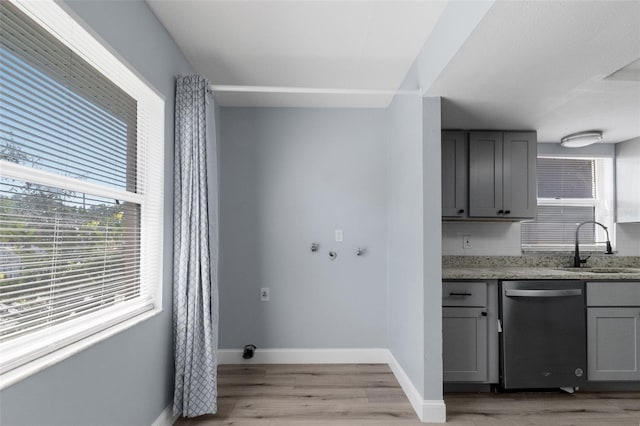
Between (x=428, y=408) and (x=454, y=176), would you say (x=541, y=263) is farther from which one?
(x=428, y=408)

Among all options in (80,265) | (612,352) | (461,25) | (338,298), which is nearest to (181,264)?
(80,265)

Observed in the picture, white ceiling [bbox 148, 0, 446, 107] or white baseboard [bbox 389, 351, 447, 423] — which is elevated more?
white ceiling [bbox 148, 0, 446, 107]

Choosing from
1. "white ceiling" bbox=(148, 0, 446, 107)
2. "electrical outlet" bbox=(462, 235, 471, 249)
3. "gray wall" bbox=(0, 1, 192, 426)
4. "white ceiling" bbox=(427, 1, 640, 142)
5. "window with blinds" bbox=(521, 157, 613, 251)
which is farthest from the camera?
A: "window with blinds" bbox=(521, 157, 613, 251)

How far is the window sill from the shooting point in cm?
113

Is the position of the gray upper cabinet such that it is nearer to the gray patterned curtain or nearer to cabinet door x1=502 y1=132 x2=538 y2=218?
cabinet door x1=502 y1=132 x2=538 y2=218

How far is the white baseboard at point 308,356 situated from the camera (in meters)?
3.38

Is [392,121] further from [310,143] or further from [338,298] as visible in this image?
[338,298]

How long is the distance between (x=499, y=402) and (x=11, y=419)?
2831 mm

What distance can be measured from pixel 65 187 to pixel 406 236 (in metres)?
2.19

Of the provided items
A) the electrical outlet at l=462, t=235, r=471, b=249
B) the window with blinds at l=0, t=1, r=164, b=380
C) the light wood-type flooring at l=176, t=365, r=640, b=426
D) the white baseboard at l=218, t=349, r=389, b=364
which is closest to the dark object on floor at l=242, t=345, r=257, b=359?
the white baseboard at l=218, t=349, r=389, b=364

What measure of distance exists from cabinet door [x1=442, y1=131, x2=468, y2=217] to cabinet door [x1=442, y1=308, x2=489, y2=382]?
844mm

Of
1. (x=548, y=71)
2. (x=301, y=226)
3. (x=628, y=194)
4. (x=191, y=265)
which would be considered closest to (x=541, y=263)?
(x=628, y=194)

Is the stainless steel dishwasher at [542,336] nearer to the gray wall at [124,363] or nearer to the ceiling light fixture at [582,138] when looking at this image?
the ceiling light fixture at [582,138]

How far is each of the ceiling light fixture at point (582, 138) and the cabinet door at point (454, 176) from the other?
1029mm
